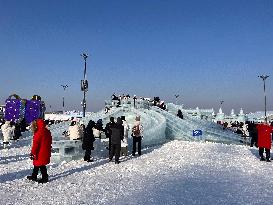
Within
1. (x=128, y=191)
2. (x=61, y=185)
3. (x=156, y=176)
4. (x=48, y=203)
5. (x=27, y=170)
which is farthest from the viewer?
(x=27, y=170)

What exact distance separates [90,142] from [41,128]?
3.66 meters

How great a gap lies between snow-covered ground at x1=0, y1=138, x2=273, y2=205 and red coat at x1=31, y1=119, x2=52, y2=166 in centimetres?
53

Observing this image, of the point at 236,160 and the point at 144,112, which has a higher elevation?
the point at 144,112

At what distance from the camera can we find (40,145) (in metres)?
8.29

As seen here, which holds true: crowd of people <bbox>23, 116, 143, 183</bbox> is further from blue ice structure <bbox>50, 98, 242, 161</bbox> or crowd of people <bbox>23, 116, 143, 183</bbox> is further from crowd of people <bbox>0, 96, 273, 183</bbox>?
blue ice structure <bbox>50, 98, 242, 161</bbox>

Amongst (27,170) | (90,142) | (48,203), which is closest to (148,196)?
(48,203)

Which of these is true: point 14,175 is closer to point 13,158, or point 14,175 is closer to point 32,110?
point 13,158

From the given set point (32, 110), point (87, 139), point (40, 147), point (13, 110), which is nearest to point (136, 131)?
point (87, 139)

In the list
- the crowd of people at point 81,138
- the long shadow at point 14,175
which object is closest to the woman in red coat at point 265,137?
the crowd of people at point 81,138

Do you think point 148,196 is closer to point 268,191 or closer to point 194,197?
point 194,197

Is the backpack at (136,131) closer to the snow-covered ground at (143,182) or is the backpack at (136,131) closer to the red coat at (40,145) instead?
the snow-covered ground at (143,182)

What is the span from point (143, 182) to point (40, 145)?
2.44 meters

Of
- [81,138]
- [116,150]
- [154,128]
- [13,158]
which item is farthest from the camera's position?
[154,128]

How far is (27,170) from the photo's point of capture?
10.1 metres
